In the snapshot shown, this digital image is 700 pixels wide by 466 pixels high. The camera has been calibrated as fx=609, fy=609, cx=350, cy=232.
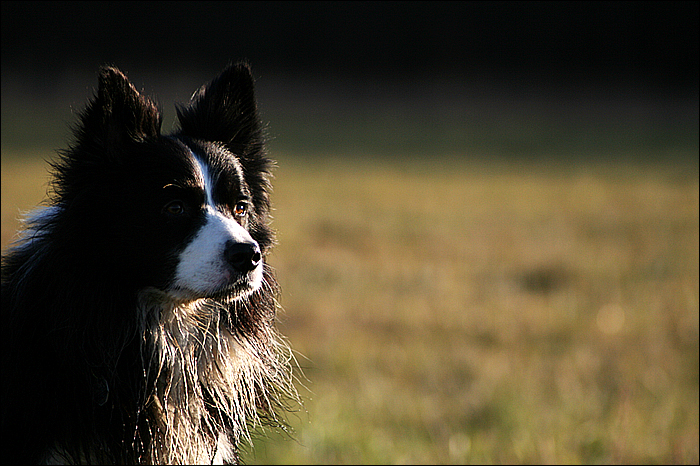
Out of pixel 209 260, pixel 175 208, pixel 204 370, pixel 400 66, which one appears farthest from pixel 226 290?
pixel 400 66

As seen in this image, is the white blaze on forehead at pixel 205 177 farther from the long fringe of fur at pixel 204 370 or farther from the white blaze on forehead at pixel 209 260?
the long fringe of fur at pixel 204 370

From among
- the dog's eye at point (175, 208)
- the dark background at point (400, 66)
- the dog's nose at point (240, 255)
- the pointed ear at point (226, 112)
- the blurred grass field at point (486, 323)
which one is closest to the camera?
the dog's nose at point (240, 255)

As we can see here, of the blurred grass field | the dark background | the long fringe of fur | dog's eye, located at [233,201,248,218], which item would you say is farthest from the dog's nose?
the dark background

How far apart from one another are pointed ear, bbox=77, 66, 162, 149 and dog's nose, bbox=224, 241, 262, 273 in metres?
0.60

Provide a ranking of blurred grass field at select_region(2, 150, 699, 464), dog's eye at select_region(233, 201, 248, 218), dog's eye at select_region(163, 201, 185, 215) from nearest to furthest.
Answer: dog's eye at select_region(163, 201, 185, 215) < dog's eye at select_region(233, 201, 248, 218) < blurred grass field at select_region(2, 150, 699, 464)

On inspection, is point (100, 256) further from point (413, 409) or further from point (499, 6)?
point (499, 6)

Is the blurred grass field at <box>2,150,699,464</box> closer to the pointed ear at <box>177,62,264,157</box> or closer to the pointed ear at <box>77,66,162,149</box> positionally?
the pointed ear at <box>177,62,264,157</box>

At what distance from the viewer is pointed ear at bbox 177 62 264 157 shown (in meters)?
2.60

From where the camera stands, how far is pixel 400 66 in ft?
76.3

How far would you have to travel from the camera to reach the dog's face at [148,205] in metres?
2.21

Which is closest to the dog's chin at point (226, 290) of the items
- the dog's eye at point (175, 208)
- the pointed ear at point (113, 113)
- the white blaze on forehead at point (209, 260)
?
the white blaze on forehead at point (209, 260)

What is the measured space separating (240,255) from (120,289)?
1.66ft

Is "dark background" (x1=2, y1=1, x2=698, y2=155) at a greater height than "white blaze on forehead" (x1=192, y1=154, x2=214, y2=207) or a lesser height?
greater

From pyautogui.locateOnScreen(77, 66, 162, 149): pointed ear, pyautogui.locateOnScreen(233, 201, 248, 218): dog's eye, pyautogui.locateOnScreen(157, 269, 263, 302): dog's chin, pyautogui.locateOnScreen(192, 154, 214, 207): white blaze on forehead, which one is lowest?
pyautogui.locateOnScreen(157, 269, 263, 302): dog's chin
